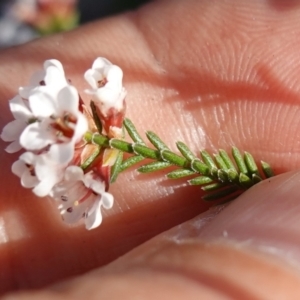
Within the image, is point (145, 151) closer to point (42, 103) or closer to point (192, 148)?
point (42, 103)

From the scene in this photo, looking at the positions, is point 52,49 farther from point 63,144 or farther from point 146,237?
point 63,144

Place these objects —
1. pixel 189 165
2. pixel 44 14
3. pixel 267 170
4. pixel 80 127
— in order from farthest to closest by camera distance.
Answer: pixel 44 14, pixel 267 170, pixel 189 165, pixel 80 127

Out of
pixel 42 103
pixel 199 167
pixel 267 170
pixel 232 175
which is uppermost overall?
pixel 42 103

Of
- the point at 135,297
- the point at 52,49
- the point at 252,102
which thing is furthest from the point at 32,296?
the point at 52,49

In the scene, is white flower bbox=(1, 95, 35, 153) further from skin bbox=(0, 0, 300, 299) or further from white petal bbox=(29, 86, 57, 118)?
skin bbox=(0, 0, 300, 299)

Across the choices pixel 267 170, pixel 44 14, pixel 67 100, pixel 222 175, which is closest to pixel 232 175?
pixel 222 175

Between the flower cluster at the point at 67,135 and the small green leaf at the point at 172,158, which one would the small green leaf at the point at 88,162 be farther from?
the small green leaf at the point at 172,158

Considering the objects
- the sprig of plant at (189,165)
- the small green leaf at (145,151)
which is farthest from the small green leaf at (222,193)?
the small green leaf at (145,151)
